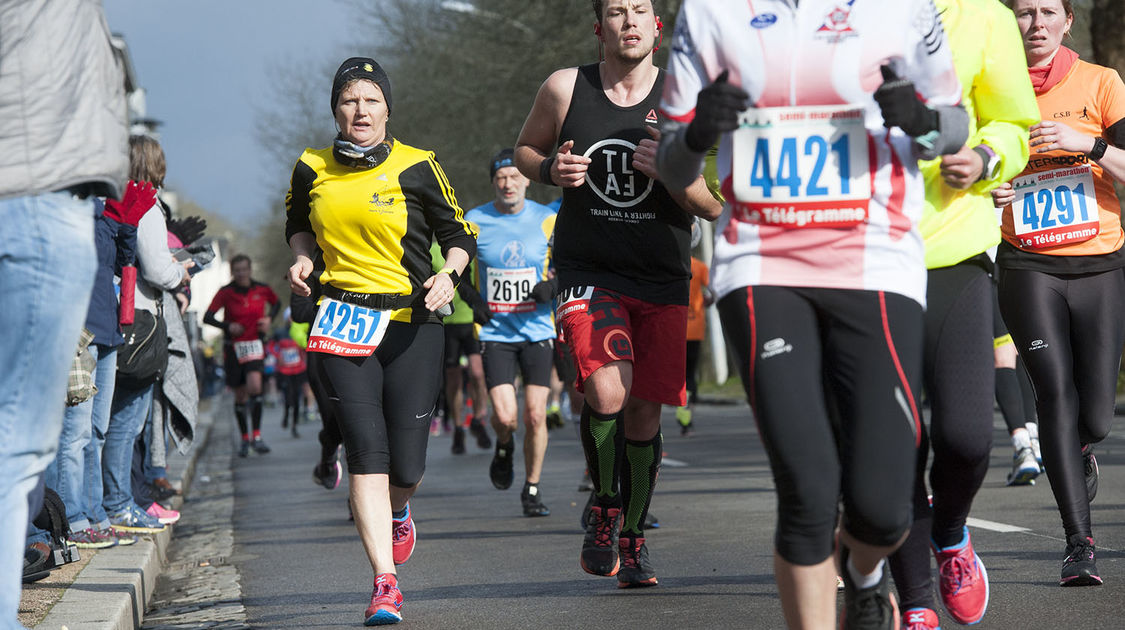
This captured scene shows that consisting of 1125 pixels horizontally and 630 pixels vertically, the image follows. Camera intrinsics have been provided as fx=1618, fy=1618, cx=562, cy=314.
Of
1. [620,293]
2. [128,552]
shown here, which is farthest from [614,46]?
[128,552]

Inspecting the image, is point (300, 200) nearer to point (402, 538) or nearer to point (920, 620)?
point (402, 538)

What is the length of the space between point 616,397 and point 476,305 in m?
4.25

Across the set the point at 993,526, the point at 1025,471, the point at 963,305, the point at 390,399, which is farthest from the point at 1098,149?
the point at 1025,471

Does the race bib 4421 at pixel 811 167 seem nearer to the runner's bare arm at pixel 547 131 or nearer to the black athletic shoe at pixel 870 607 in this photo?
the black athletic shoe at pixel 870 607

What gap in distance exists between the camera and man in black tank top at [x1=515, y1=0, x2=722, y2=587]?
6.11m

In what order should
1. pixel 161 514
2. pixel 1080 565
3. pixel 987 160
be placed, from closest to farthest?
pixel 987 160
pixel 1080 565
pixel 161 514

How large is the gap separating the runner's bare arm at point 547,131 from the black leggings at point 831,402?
2241 mm

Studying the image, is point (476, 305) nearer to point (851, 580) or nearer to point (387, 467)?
point (387, 467)

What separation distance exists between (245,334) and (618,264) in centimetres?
1255

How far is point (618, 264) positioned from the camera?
6.14 m

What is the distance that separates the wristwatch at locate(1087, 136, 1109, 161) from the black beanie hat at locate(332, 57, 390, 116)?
267 cm

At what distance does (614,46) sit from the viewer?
6141mm

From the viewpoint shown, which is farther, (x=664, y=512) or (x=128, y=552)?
(x=664, y=512)

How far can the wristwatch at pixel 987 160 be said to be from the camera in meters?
4.21
